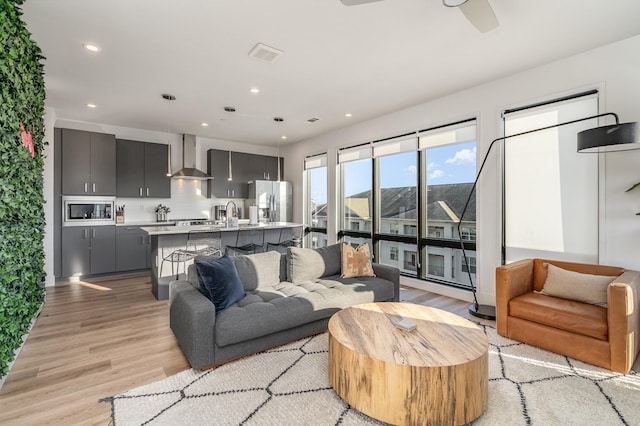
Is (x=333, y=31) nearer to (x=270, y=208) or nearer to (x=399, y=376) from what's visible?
(x=399, y=376)

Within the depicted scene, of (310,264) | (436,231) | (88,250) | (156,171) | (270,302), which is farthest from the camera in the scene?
(156,171)

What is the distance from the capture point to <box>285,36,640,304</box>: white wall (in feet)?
9.71

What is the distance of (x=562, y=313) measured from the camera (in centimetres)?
263

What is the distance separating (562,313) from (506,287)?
1.52 feet

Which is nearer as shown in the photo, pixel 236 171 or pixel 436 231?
pixel 436 231

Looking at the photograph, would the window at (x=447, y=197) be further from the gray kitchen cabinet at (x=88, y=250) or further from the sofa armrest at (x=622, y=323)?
the gray kitchen cabinet at (x=88, y=250)

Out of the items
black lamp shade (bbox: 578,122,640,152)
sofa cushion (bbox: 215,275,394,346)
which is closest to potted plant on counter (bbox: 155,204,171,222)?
sofa cushion (bbox: 215,275,394,346)

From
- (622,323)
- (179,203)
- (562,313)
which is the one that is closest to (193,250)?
(179,203)

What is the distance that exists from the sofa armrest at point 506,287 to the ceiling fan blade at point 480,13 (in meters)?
2.16

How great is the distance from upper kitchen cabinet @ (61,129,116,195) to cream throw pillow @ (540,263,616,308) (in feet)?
22.4

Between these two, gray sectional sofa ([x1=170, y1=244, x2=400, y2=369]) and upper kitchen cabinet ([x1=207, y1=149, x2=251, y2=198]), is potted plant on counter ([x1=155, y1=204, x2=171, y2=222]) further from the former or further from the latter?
gray sectional sofa ([x1=170, y1=244, x2=400, y2=369])

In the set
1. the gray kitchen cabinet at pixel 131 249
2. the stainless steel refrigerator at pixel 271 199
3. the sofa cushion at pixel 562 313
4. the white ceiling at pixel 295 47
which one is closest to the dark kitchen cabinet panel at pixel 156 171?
the gray kitchen cabinet at pixel 131 249

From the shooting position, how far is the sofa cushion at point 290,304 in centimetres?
247

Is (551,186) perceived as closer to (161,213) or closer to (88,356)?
(88,356)
